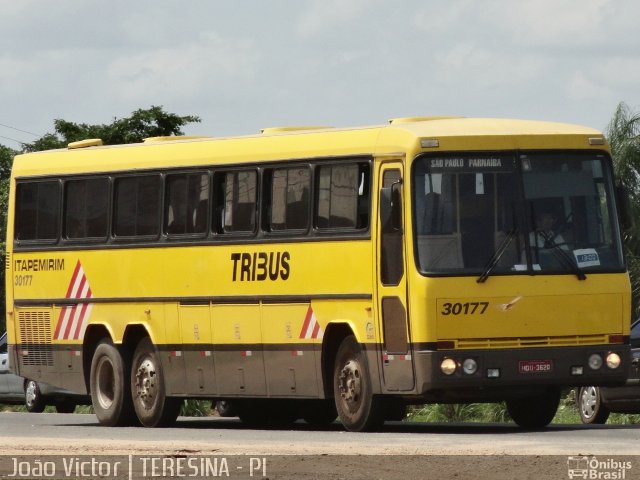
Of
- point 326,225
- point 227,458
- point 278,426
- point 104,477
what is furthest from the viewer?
point 278,426

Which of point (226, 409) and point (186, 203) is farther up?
point (186, 203)

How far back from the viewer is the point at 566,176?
2083cm

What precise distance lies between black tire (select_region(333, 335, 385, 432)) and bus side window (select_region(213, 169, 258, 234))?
82.3 inches

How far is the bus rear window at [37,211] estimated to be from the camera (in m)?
25.9

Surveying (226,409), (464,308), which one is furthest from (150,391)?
(464,308)

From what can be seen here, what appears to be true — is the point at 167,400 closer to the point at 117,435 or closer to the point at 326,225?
the point at 117,435

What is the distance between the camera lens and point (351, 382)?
69.2 feet

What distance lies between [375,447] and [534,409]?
4495 mm

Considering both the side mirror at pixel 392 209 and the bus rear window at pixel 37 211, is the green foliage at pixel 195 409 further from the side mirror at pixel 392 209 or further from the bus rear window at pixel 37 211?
the side mirror at pixel 392 209

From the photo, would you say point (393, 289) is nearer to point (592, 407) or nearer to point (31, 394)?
point (592, 407)

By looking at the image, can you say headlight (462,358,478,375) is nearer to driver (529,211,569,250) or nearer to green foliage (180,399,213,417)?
driver (529,211,569,250)

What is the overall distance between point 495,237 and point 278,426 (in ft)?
19.4

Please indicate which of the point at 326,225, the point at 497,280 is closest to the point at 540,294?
the point at 497,280

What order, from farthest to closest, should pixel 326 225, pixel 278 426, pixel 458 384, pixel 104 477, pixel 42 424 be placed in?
pixel 42 424, pixel 278 426, pixel 326 225, pixel 458 384, pixel 104 477
